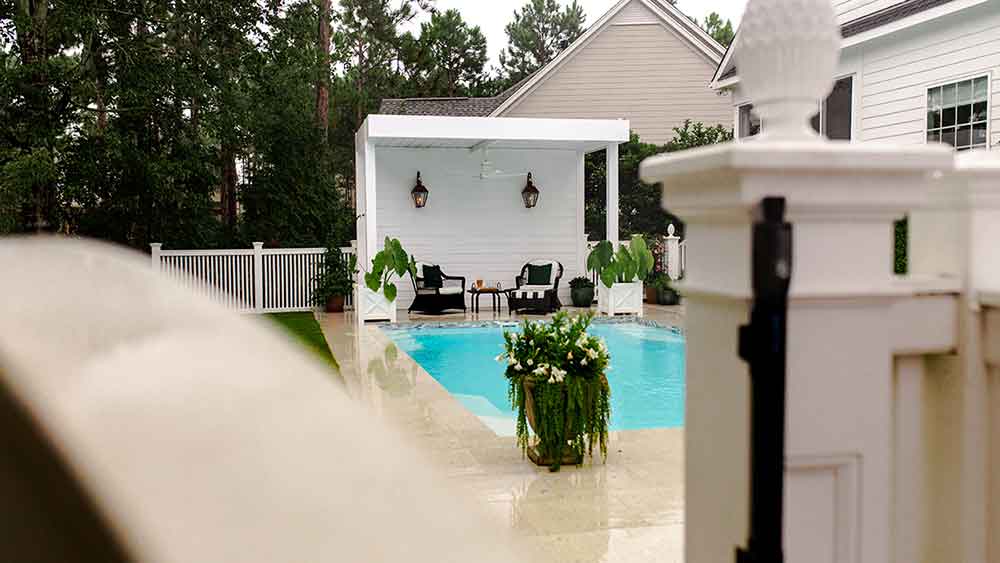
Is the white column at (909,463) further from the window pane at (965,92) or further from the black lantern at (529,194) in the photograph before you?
the black lantern at (529,194)

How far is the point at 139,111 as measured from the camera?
13938 millimetres

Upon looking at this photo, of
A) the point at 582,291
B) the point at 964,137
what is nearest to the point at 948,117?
the point at 964,137

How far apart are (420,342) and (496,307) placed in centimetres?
422

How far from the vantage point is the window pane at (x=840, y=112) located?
36.3 ft

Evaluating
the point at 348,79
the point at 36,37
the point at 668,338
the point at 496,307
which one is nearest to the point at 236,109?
the point at 36,37

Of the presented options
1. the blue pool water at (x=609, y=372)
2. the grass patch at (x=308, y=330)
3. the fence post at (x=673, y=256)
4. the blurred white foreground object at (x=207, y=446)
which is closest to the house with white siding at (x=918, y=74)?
the blue pool water at (x=609, y=372)

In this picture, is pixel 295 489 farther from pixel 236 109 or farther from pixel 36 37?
pixel 236 109

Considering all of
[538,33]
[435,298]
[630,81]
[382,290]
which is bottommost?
[435,298]

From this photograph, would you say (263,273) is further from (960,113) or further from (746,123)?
(960,113)

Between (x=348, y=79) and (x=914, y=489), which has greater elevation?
(x=348, y=79)

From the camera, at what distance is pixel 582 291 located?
1580 centimetres

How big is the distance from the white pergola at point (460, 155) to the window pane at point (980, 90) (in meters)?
6.31

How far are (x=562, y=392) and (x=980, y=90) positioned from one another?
21.3 ft

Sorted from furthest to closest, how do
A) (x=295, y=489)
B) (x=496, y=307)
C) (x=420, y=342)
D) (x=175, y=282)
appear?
(x=496, y=307) < (x=420, y=342) < (x=175, y=282) < (x=295, y=489)
